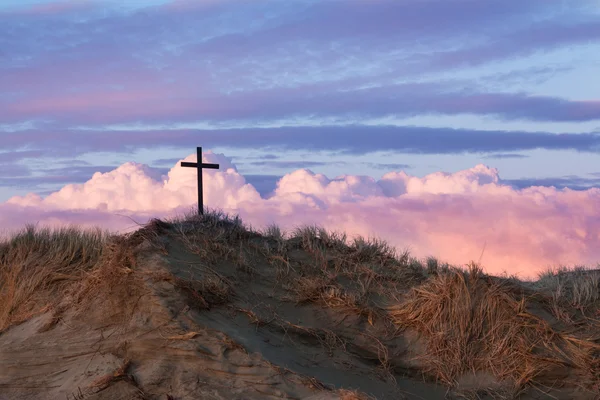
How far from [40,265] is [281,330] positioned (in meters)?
5.96

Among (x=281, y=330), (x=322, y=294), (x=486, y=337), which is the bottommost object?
(x=486, y=337)

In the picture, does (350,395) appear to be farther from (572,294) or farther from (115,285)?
(572,294)

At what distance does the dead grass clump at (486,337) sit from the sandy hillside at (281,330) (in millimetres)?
20

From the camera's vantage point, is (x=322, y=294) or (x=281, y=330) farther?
(x=322, y=294)

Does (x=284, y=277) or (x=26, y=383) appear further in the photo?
(x=284, y=277)

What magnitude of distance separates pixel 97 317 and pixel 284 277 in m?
3.19

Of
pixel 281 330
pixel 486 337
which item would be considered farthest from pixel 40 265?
pixel 486 337

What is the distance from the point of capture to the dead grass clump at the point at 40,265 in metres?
12.6

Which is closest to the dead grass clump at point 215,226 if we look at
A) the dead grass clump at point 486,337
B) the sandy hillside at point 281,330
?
the sandy hillside at point 281,330

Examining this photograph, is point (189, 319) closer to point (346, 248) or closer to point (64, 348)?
point (64, 348)

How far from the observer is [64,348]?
1019 centimetres

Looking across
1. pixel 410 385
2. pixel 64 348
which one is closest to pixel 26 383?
pixel 64 348

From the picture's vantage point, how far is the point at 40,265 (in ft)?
A: 44.4

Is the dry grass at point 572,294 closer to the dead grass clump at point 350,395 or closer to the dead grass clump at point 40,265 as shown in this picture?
the dead grass clump at point 350,395
